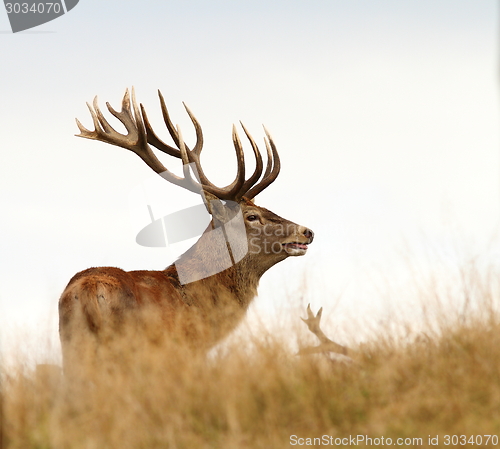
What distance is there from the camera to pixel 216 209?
7.55m

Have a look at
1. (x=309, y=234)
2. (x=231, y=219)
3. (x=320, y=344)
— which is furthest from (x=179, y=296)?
(x=320, y=344)

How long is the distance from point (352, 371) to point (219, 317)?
2.13 m

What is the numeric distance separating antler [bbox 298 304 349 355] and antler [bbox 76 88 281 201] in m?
2.37

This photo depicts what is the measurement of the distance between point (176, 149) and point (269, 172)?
1259mm

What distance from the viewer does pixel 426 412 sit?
3.79m

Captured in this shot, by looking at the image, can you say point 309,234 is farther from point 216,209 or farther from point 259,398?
point 259,398

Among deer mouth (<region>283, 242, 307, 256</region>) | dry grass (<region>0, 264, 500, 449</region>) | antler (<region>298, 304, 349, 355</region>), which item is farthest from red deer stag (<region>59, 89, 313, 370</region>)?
dry grass (<region>0, 264, 500, 449</region>)

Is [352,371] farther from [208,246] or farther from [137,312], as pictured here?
[208,246]

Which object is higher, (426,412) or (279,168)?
(279,168)

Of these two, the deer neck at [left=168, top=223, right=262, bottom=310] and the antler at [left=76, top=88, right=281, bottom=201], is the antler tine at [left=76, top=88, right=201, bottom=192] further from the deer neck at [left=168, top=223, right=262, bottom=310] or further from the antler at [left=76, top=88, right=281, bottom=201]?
the deer neck at [left=168, top=223, right=262, bottom=310]

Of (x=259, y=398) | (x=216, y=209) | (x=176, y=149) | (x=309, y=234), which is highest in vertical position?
(x=176, y=149)

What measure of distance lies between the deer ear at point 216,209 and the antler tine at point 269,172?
0.60 metres

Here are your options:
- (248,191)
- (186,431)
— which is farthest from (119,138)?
(186,431)

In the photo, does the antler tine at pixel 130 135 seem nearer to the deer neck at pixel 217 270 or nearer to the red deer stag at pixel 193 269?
the red deer stag at pixel 193 269
